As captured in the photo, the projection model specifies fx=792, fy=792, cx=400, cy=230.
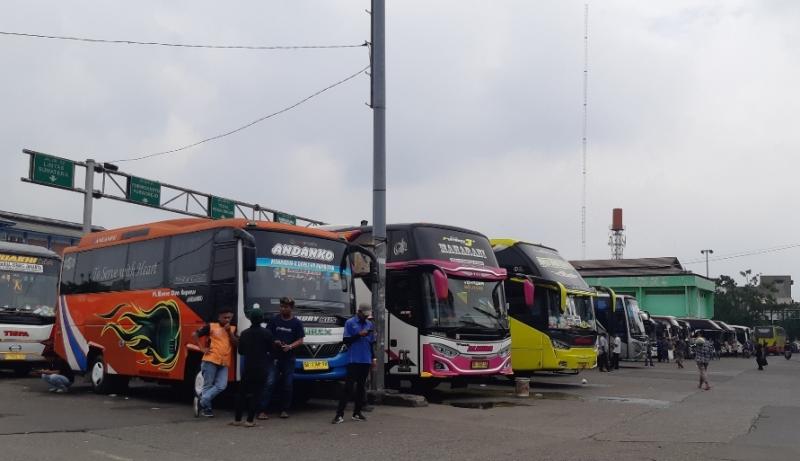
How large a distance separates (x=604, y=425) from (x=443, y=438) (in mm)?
3197

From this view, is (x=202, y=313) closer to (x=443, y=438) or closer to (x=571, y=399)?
(x=443, y=438)

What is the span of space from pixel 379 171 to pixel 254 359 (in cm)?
524

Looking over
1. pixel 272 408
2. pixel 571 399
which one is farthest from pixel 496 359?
pixel 272 408

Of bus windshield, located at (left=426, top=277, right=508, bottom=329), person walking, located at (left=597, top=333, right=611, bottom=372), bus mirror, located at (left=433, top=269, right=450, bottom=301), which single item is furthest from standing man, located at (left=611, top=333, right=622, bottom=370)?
bus mirror, located at (left=433, top=269, right=450, bottom=301)

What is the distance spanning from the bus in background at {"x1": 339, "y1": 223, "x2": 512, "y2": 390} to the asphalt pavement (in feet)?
2.64

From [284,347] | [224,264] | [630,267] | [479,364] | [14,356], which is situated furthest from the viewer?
[630,267]

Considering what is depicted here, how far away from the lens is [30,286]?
19.7 m

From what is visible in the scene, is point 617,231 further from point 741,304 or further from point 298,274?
point 298,274

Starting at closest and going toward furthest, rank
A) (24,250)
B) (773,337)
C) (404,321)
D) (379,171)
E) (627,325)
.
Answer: (379,171) → (404,321) → (24,250) → (627,325) → (773,337)

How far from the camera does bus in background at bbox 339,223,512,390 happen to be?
15266 mm

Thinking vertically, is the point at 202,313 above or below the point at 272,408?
above

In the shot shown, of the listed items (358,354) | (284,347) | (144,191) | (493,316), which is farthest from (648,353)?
(284,347)

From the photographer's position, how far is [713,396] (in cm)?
1841

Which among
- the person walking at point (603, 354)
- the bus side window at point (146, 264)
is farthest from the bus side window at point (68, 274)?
the person walking at point (603, 354)
